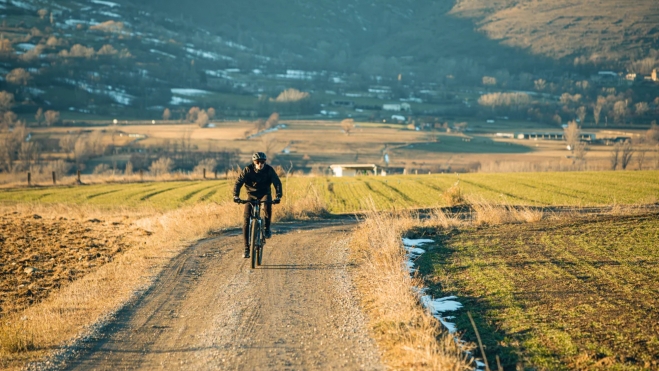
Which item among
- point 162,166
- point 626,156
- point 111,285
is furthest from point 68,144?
point 111,285

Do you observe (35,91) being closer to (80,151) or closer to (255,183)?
(80,151)

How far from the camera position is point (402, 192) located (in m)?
40.5

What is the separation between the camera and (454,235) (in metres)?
18.0

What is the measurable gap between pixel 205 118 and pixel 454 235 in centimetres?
13975

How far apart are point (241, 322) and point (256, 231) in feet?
13.2

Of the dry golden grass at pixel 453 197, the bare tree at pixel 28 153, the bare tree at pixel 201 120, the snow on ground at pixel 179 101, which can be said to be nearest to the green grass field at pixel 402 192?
the dry golden grass at pixel 453 197

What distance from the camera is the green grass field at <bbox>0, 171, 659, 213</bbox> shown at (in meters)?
31.1

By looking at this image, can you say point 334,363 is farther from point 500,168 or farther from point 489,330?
point 500,168

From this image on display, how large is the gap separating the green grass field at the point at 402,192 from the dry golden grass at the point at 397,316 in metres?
12.6

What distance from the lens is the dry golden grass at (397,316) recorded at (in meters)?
8.00

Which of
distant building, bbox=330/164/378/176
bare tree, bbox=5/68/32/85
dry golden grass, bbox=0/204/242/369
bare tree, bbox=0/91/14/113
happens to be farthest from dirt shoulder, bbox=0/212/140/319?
bare tree, bbox=5/68/32/85

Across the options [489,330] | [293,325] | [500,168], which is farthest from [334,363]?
[500,168]

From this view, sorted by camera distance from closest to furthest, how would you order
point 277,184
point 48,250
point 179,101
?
point 277,184 < point 48,250 < point 179,101

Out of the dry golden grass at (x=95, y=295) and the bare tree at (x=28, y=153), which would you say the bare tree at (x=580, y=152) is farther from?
the dry golden grass at (x=95, y=295)
